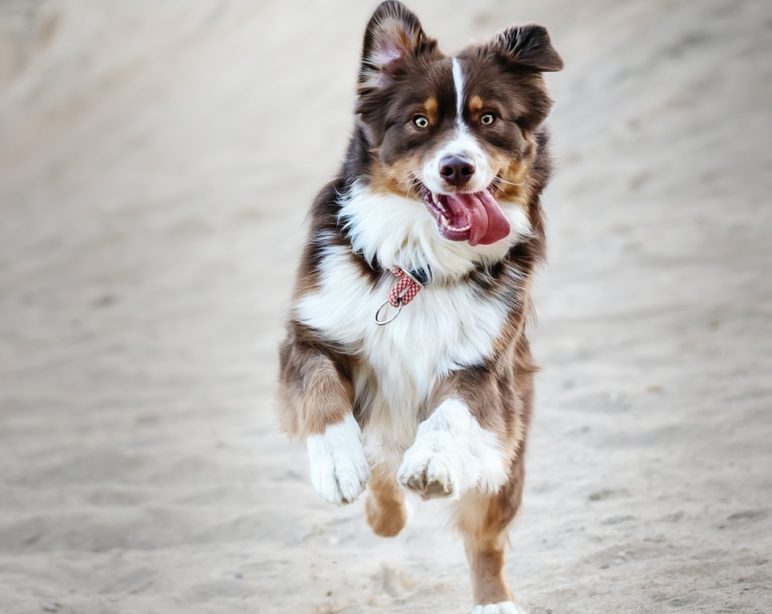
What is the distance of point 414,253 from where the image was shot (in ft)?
13.2

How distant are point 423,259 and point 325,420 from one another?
75 cm

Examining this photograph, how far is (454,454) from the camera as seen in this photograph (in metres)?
3.57

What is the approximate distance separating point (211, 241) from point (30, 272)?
1.73 m

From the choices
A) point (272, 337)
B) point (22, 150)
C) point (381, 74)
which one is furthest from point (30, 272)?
point (381, 74)

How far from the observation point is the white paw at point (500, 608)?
4121mm

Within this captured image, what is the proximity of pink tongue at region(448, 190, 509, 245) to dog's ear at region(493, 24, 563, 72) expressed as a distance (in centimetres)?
57

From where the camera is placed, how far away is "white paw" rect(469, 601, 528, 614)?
13.5 feet

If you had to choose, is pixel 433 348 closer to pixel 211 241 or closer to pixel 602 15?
pixel 211 241

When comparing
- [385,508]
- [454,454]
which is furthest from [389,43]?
[385,508]

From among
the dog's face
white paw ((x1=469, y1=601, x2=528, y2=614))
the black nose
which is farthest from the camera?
white paw ((x1=469, y1=601, x2=528, y2=614))

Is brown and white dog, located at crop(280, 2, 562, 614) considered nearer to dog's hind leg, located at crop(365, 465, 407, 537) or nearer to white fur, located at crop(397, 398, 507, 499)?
white fur, located at crop(397, 398, 507, 499)

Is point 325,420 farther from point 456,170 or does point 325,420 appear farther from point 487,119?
point 487,119

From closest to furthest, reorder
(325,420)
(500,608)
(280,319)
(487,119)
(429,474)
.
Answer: (429,474) < (325,420) < (487,119) < (500,608) < (280,319)

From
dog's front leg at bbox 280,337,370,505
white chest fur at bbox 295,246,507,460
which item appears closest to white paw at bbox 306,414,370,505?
dog's front leg at bbox 280,337,370,505
